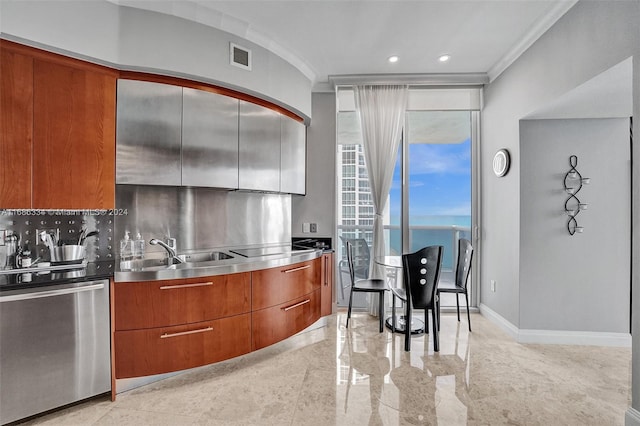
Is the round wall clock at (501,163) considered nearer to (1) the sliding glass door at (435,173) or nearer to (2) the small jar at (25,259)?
(1) the sliding glass door at (435,173)

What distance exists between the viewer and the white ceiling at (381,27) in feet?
7.82

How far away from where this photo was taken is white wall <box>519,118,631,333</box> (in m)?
2.84

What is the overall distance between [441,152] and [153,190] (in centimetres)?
336

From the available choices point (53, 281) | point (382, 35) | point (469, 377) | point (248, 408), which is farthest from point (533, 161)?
point (53, 281)

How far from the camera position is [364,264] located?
3.85 m

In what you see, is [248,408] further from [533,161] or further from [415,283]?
[533,161]

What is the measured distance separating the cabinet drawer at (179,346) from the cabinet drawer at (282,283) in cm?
21

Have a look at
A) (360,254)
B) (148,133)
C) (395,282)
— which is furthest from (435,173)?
(148,133)

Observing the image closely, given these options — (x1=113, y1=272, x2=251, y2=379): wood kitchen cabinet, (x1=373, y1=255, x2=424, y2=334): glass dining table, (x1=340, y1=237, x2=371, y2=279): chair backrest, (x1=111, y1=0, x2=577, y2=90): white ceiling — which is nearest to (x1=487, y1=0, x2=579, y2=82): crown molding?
(x1=111, y1=0, x2=577, y2=90): white ceiling

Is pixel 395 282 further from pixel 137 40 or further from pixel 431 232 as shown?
pixel 137 40

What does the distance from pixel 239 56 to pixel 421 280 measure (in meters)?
2.62

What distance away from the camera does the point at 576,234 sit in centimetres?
288

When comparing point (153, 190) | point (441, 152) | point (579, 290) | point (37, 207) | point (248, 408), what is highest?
point (441, 152)

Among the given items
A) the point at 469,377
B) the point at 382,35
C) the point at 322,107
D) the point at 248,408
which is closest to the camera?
the point at 248,408
